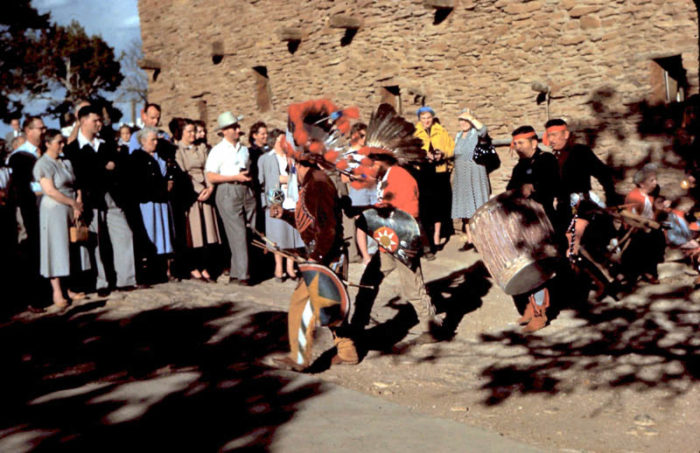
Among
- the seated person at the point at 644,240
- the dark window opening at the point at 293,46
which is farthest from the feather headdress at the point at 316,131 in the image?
the dark window opening at the point at 293,46

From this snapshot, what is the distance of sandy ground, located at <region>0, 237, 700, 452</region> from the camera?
543 centimetres

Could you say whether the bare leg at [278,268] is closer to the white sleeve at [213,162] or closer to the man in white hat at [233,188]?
the man in white hat at [233,188]

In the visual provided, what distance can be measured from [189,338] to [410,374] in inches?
88.9

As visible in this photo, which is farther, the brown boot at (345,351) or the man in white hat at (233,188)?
the man in white hat at (233,188)

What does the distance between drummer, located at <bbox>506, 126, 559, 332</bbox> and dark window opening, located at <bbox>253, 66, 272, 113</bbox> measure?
9.06 meters

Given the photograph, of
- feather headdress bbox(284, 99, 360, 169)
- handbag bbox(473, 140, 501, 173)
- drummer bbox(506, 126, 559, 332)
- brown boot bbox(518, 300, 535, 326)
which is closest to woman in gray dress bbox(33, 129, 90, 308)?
feather headdress bbox(284, 99, 360, 169)

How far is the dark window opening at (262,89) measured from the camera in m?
16.6

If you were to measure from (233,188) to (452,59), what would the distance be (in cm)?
453

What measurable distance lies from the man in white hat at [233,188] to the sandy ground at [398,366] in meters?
0.44

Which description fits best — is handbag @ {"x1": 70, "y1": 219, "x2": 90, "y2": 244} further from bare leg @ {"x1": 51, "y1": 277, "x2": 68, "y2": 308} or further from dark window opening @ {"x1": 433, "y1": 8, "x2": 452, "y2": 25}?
dark window opening @ {"x1": 433, "y1": 8, "x2": 452, "y2": 25}

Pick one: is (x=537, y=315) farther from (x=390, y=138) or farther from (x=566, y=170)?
(x=390, y=138)

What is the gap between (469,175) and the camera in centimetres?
1166

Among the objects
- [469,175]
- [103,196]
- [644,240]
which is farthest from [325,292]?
[469,175]

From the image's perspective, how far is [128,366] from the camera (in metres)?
7.08
